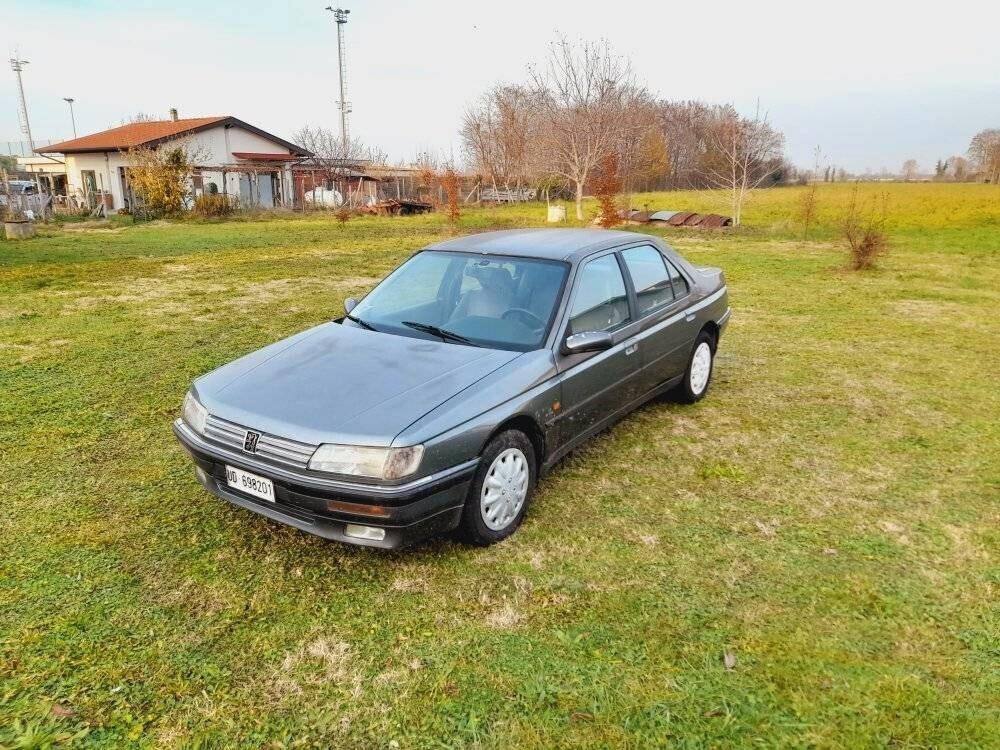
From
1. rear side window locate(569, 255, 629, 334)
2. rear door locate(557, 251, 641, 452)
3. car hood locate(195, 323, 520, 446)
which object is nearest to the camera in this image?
car hood locate(195, 323, 520, 446)

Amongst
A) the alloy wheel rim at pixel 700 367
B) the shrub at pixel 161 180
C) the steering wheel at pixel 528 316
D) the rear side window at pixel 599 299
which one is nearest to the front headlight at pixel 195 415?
the steering wheel at pixel 528 316

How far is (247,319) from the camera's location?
8539 millimetres

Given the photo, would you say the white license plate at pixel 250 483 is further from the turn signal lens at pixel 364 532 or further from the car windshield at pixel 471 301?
the car windshield at pixel 471 301

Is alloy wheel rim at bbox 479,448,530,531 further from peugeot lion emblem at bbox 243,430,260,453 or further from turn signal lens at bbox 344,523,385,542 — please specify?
peugeot lion emblem at bbox 243,430,260,453

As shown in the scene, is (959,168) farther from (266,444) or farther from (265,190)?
(266,444)

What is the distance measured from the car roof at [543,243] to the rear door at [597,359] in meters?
0.12

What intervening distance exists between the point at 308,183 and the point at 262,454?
123 ft

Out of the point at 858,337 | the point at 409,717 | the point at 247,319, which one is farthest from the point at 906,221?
the point at 409,717

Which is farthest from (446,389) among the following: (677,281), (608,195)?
(608,195)

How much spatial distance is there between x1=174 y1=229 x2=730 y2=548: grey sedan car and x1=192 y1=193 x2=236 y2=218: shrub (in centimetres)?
2418

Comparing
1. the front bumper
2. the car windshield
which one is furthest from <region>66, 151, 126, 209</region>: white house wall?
the front bumper

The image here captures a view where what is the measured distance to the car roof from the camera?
4125 mm

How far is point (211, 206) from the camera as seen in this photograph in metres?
25.7

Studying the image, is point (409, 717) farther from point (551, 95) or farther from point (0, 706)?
point (551, 95)
